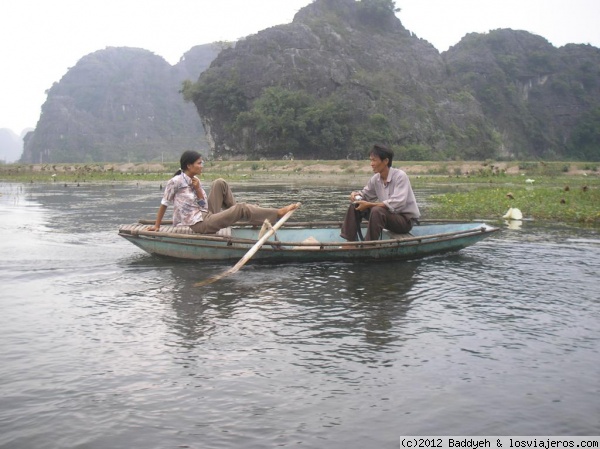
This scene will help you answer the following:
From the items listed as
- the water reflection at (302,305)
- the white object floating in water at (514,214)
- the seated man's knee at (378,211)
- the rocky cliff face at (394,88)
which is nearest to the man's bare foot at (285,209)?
the water reflection at (302,305)

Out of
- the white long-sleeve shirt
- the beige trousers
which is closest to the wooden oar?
the beige trousers

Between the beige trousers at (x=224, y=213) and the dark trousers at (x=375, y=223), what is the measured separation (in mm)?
1082

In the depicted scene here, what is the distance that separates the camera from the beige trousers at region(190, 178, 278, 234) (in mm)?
8180

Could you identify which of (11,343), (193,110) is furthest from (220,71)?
(11,343)

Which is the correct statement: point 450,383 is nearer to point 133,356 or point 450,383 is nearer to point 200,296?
point 133,356

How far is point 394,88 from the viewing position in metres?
69.1

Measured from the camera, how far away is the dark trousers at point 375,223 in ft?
27.0

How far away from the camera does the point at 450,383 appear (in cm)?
415

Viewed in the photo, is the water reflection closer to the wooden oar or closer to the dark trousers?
the wooden oar

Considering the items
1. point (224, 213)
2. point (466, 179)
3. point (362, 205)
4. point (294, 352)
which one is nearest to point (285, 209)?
point (224, 213)

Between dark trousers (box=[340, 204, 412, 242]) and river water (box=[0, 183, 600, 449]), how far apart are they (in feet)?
1.62

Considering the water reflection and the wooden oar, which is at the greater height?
the wooden oar

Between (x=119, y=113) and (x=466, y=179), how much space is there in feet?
308

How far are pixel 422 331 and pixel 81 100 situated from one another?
11993cm
